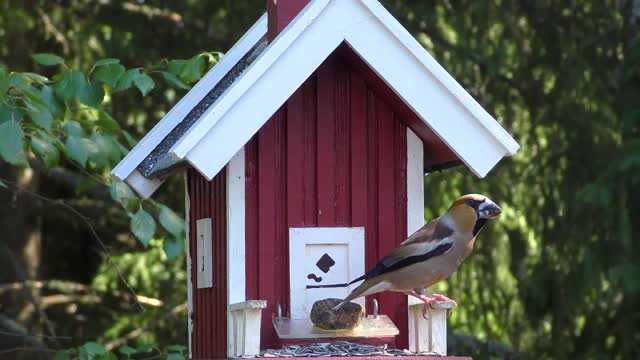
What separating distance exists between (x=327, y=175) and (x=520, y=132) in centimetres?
432

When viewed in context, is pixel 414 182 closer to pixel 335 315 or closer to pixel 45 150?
pixel 335 315

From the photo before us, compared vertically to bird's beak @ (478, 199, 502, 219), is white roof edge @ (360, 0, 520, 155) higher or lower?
higher

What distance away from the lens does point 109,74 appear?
5.65 metres

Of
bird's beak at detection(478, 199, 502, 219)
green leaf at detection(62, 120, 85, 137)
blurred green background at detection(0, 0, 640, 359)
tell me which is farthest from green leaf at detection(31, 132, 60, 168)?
blurred green background at detection(0, 0, 640, 359)

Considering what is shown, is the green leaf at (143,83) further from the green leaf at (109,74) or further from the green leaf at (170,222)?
the green leaf at (170,222)

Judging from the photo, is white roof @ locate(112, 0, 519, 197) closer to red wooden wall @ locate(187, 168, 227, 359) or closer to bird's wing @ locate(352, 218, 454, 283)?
bird's wing @ locate(352, 218, 454, 283)

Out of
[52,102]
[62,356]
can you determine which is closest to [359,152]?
[52,102]

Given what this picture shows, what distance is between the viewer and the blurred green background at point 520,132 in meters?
8.16

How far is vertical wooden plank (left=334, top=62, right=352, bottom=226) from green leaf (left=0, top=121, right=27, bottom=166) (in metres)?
1.35

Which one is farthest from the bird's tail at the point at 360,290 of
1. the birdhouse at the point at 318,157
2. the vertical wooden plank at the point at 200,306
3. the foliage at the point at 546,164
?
the foliage at the point at 546,164

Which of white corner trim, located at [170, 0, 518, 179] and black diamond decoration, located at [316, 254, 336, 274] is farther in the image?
black diamond decoration, located at [316, 254, 336, 274]

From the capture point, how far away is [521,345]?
8.76 meters

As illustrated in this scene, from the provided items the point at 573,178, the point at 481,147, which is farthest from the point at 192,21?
the point at 481,147

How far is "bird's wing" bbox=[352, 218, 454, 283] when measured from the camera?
4.35 metres
